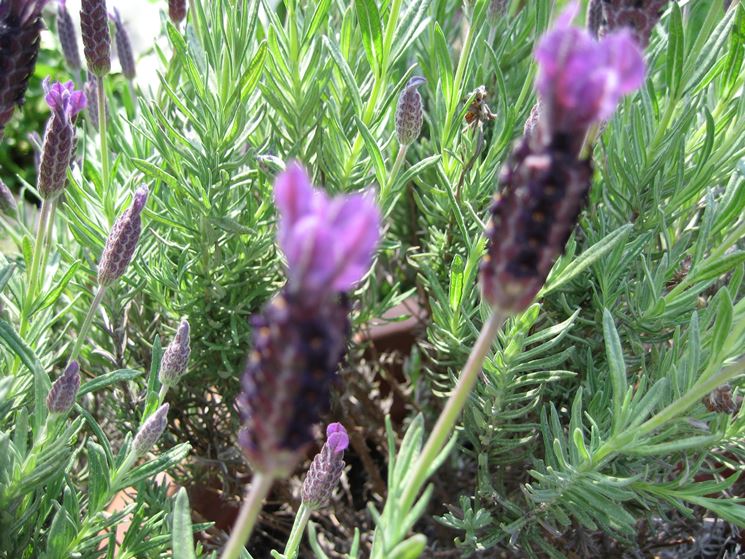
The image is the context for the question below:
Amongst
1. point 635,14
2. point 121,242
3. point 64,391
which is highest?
point 635,14

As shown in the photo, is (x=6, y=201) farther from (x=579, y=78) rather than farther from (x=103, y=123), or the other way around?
(x=579, y=78)

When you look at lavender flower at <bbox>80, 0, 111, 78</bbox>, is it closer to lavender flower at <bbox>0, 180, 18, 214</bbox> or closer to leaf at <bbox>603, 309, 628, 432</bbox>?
lavender flower at <bbox>0, 180, 18, 214</bbox>

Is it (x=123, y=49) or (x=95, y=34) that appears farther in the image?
(x=123, y=49)

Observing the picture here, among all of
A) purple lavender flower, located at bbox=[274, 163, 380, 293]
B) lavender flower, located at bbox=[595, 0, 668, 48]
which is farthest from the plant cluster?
purple lavender flower, located at bbox=[274, 163, 380, 293]

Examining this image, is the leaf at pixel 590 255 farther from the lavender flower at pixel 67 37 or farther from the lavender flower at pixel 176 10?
the lavender flower at pixel 67 37

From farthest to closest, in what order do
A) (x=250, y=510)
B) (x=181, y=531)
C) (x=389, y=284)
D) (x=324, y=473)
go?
(x=389, y=284) → (x=324, y=473) → (x=181, y=531) → (x=250, y=510)

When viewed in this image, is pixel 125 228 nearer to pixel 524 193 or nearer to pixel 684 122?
pixel 524 193

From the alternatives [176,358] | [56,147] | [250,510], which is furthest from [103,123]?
[250,510]

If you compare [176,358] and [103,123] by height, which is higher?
[103,123]
